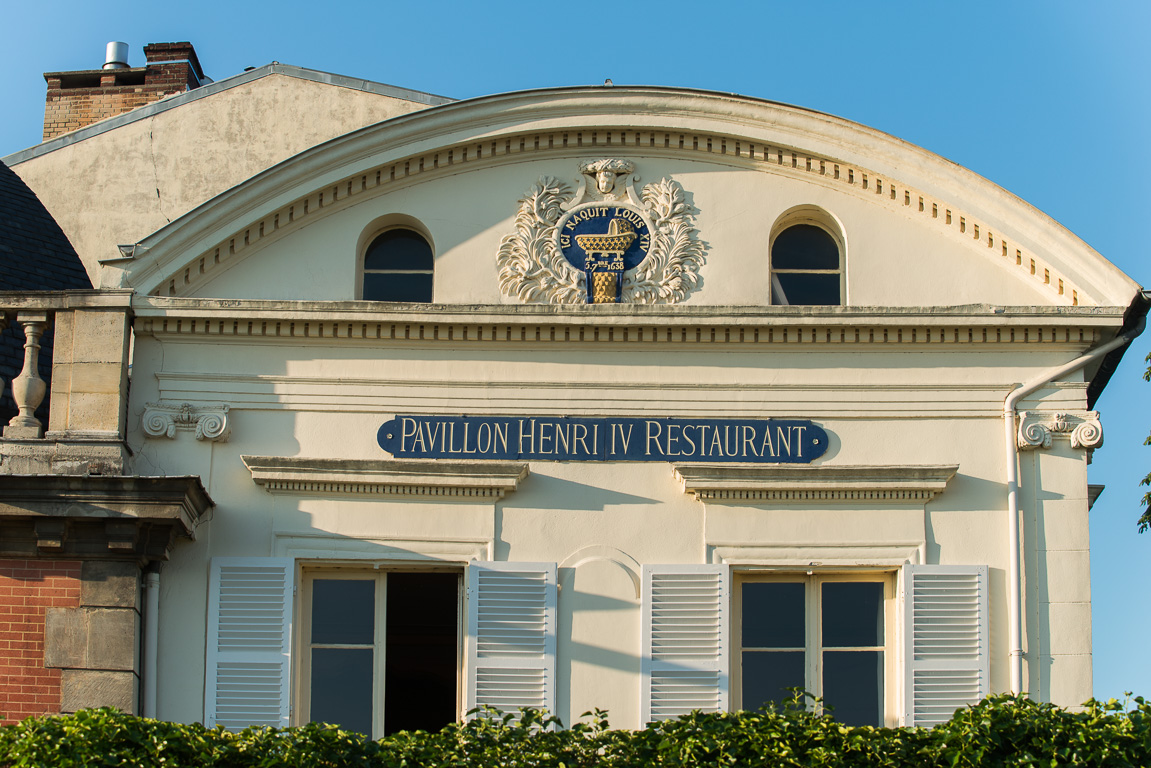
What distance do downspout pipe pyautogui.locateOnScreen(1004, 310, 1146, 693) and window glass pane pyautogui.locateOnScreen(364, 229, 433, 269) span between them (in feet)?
16.4

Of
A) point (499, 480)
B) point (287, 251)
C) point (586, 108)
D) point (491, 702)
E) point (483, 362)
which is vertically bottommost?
point (491, 702)

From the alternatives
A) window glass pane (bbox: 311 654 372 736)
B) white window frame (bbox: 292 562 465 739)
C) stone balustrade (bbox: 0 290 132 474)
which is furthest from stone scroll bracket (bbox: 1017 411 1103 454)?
stone balustrade (bbox: 0 290 132 474)

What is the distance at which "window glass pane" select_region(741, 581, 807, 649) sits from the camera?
1284cm

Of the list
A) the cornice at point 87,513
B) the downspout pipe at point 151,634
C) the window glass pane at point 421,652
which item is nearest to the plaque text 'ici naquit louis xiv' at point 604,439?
the window glass pane at point 421,652

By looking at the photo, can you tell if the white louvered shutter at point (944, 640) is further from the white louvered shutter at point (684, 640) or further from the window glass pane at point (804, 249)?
the window glass pane at point (804, 249)

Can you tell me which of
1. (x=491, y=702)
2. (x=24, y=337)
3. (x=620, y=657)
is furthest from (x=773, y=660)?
(x=24, y=337)

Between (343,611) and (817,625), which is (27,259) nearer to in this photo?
(343,611)

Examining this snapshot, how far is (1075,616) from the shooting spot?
498 inches

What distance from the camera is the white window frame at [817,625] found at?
41.5 feet

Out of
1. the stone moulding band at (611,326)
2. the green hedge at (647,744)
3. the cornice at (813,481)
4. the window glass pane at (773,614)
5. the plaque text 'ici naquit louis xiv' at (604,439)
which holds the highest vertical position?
the stone moulding band at (611,326)

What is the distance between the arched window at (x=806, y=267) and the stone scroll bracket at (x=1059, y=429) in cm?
187

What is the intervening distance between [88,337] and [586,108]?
14.8 ft

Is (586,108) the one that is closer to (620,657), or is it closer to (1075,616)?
(620,657)

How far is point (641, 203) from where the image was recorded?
13.8 metres
